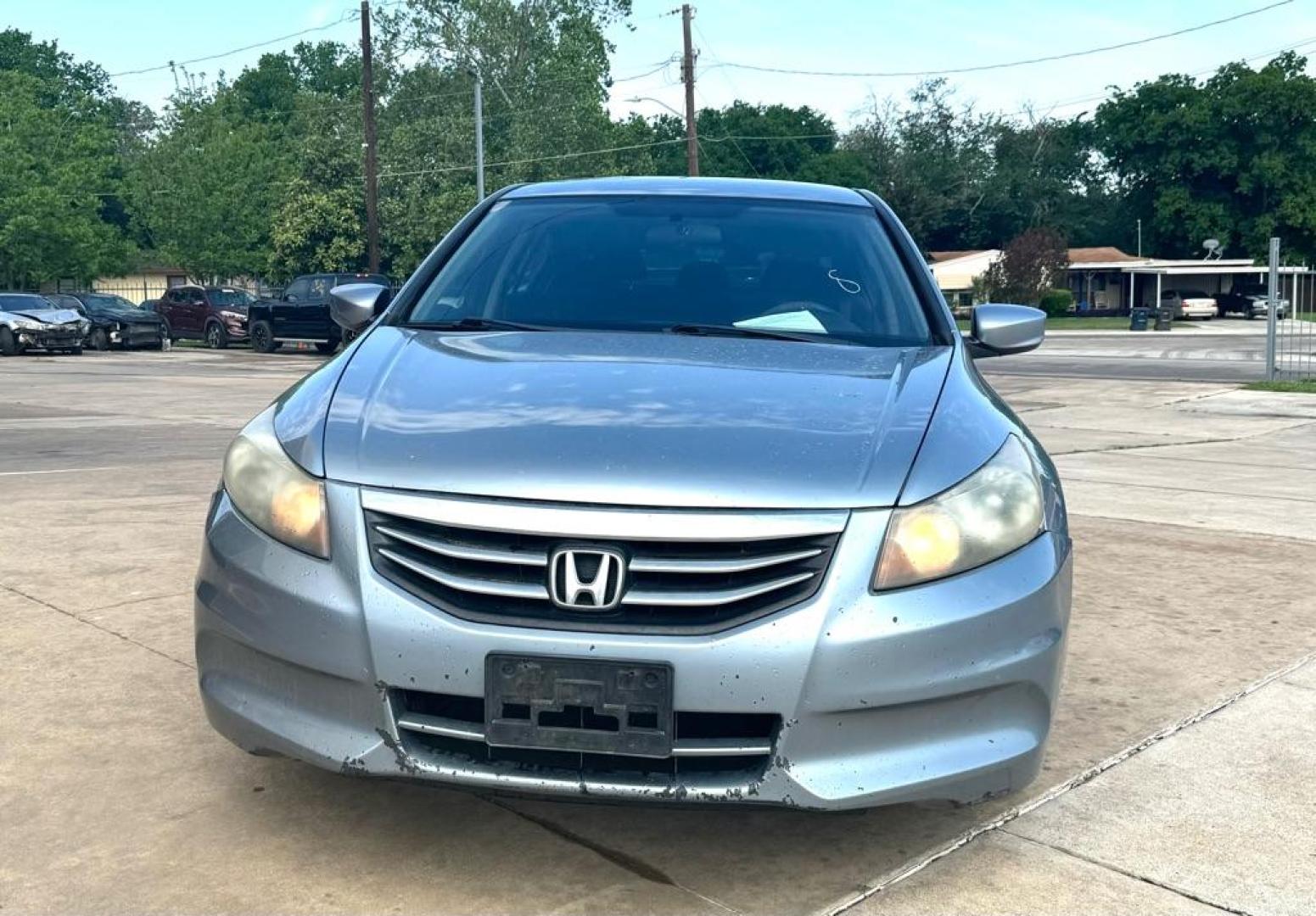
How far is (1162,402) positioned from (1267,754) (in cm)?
1495

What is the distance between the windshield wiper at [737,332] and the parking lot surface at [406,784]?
125 centimetres

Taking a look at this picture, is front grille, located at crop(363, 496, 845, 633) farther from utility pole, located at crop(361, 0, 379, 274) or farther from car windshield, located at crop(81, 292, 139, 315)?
utility pole, located at crop(361, 0, 379, 274)

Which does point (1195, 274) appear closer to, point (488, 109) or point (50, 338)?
point (488, 109)

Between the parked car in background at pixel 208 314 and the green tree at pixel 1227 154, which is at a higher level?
the green tree at pixel 1227 154

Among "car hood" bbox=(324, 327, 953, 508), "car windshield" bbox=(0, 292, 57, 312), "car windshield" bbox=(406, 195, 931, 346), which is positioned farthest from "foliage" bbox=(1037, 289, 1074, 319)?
"car hood" bbox=(324, 327, 953, 508)

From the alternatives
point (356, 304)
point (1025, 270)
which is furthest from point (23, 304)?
point (1025, 270)

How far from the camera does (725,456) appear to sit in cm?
269

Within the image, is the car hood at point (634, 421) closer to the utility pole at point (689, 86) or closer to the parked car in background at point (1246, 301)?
the utility pole at point (689, 86)

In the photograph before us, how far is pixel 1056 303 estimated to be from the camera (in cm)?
6156

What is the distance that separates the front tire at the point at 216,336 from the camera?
34.6 meters

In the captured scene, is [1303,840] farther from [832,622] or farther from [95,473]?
[95,473]

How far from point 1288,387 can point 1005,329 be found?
56.0ft

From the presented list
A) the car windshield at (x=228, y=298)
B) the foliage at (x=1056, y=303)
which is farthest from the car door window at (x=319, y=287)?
the foliage at (x=1056, y=303)

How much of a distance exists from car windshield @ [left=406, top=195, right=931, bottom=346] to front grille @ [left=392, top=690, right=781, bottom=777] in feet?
4.72
